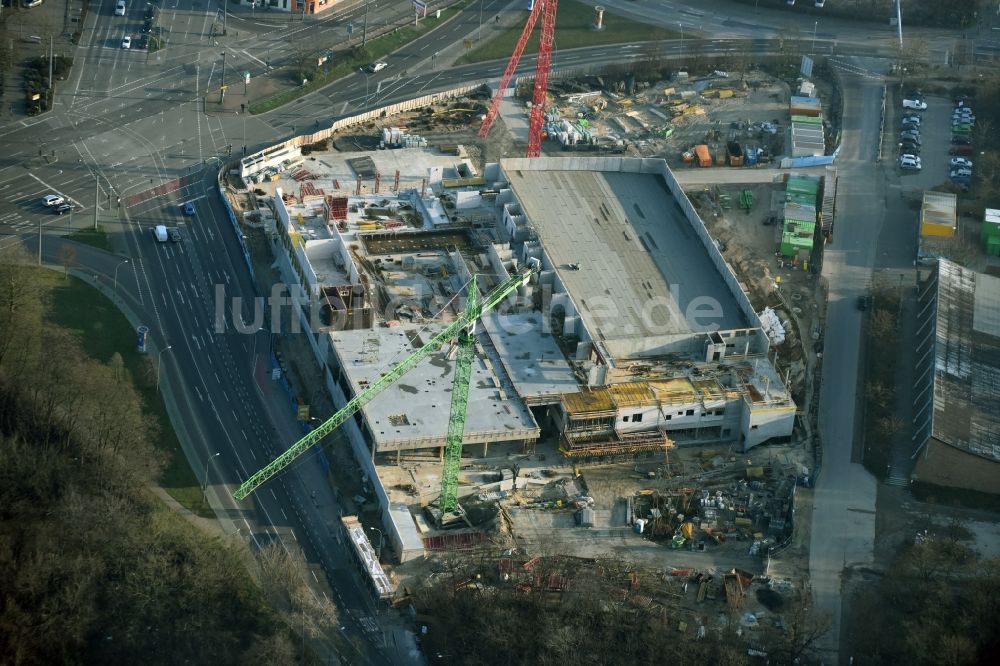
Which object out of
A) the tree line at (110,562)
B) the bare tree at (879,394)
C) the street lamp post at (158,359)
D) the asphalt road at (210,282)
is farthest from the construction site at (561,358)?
the street lamp post at (158,359)

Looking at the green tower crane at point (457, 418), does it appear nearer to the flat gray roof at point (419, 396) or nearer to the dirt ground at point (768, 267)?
the flat gray roof at point (419, 396)

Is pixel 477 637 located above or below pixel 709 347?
below

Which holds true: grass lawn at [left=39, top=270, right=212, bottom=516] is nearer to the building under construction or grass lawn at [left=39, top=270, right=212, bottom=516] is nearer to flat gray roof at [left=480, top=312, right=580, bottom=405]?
the building under construction

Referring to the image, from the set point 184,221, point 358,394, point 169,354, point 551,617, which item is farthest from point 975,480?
point 184,221

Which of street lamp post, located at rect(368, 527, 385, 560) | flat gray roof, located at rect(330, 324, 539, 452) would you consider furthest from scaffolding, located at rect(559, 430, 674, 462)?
street lamp post, located at rect(368, 527, 385, 560)

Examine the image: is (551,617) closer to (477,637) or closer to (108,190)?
(477,637)

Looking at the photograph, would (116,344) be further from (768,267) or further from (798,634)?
(798,634)
